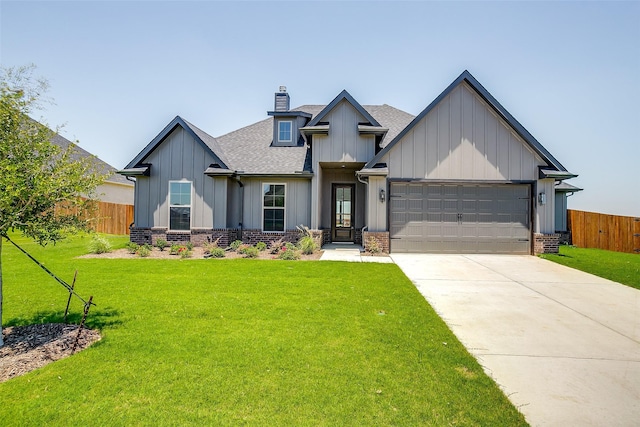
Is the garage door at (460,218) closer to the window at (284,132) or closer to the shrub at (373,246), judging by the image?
the shrub at (373,246)

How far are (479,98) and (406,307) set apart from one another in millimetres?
9646

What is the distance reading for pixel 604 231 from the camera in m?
14.8

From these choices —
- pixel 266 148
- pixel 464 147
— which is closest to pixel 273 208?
pixel 266 148

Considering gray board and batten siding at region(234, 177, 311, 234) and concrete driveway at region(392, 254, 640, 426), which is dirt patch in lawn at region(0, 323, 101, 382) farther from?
gray board and batten siding at region(234, 177, 311, 234)

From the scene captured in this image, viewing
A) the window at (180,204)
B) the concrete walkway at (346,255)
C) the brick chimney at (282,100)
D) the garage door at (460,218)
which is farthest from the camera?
the brick chimney at (282,100)

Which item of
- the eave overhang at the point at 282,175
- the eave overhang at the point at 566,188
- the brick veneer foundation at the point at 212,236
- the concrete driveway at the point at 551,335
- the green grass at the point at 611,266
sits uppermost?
the eave overhang at the point at 282,175

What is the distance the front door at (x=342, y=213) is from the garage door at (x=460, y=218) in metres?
3.07

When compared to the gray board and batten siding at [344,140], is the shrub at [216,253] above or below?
below

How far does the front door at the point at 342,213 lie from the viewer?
15.0 metres

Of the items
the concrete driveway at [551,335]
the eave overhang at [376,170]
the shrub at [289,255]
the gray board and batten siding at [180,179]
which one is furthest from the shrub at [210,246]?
the concrete driveway at [551,335]

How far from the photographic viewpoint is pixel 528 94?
10.4 metres

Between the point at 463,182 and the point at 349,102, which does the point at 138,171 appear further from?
the point at 463,182

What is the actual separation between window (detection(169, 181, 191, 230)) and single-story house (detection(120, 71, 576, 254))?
41 mm

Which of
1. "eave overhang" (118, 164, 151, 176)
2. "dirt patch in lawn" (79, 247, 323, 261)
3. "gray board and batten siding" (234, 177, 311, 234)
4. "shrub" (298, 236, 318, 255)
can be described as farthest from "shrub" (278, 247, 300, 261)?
"eave overhang" (118, 164, 151, 176)
